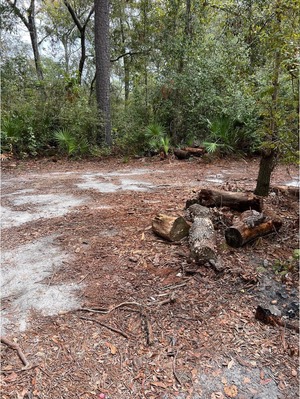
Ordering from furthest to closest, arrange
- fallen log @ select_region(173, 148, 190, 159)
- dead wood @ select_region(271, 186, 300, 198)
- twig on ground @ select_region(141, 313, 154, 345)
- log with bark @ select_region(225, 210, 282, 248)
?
fallen log @ select_region(173, 148, 190, 159) → dead wood @ select_region(271, 186, 300, 198) → log with bark @ select_region(225, 210, 282, 248) → twig on ground @ select_region(141, 313, 154, 345)

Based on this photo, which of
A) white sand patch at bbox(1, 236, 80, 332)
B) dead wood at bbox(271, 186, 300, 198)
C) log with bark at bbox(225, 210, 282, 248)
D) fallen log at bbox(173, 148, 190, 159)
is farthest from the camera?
fallen log at bbox(173, 148, 190, 159)

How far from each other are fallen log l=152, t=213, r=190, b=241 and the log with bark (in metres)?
0.43

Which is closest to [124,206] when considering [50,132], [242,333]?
[242,333]

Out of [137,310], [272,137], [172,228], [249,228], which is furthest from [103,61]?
[137,310]

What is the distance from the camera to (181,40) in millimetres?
8805

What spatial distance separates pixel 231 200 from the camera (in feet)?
10.9

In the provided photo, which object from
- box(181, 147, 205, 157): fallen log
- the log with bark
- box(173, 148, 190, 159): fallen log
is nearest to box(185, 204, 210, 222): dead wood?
the log with bark

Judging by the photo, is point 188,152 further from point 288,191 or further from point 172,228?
point 172,228

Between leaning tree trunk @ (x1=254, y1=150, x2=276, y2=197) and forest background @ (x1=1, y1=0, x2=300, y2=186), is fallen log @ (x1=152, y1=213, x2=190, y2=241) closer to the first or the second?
leaning tree trunk @ (x1=254, y1=150, x2=276, y2=197)

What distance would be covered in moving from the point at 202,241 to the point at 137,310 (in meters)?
0.89

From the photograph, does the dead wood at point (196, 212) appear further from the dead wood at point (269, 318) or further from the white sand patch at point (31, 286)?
the white sand patch at point (31, 286)

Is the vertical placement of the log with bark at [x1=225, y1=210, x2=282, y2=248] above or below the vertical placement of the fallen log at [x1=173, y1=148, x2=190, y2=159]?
below

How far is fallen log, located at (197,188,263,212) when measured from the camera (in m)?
3.15

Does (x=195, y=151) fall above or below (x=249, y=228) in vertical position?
above
